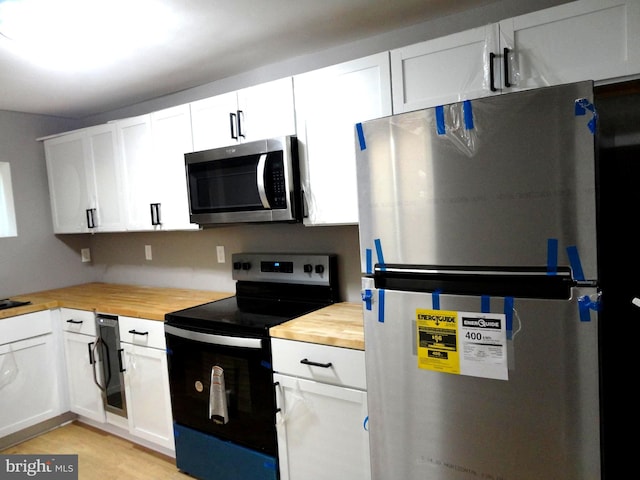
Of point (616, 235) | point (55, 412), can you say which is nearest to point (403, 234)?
point (616, 235)

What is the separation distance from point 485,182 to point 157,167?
2.15 m

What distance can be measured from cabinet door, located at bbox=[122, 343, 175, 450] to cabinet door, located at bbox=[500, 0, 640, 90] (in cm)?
227

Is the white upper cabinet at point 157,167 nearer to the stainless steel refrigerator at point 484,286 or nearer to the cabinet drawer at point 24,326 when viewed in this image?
the cabinet drawer at point 24,326

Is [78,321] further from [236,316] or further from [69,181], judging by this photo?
[236,316]

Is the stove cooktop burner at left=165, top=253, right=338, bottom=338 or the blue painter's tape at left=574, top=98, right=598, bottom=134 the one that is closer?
the blue painter's tape at left=574, top=98, right=598, bottom=134

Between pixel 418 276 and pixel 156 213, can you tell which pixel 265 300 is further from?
pixel 418 276

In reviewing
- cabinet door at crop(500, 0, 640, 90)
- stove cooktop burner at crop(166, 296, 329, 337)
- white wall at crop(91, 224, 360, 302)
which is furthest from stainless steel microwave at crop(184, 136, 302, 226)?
cabinet door at crop(500, 0, 640, 90)

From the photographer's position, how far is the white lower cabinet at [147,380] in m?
2.50

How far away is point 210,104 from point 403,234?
60.4 inches

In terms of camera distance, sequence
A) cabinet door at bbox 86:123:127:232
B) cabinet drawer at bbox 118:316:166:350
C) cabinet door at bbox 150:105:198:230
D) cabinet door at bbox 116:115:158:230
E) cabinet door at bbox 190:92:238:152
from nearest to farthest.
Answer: cabinet door at bbox 190:92:238:152 < cabinet drawer at bbox 118:316:166:350 < cabinet door at bbox 150:105:198:230 < cabinet door at bbox 116:115:158:230 < cabinet door at bbox 86:123:127:232

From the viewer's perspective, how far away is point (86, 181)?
3.26 m

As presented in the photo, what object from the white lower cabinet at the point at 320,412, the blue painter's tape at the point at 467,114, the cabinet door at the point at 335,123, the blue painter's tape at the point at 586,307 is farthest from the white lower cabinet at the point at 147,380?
the blue painter's tape at the point at 586,307

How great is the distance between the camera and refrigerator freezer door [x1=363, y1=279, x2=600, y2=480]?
122 cm

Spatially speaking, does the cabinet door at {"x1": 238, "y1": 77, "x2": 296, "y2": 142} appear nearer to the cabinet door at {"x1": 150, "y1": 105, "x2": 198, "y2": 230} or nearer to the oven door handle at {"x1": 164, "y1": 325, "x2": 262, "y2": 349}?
the cabinet door at {"x1": 150, "y1": 105, "x2": 198, "y2": 230}
